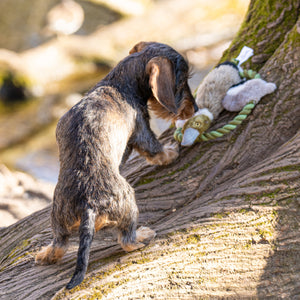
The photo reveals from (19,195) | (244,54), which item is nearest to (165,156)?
(244,54)

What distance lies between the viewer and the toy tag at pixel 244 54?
406 cm

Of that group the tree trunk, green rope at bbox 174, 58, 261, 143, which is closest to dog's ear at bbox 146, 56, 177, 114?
green rope at bbox 174, 58, 261, 143

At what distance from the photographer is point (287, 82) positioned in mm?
3645

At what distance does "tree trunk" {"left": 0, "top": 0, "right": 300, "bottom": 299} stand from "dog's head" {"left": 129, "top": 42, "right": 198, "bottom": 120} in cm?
44

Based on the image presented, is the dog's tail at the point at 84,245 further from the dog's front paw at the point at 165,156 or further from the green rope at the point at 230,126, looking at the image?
the green rope at the point at 230,126

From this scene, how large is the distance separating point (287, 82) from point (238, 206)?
1440 mm

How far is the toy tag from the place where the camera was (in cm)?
406

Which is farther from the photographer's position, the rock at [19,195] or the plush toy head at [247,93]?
the rock at [19,195]

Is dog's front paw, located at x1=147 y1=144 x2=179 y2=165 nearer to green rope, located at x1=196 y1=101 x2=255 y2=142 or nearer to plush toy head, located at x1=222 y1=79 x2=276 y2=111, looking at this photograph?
green rope, located at x1=196 y1=101 x2=255 y2=142

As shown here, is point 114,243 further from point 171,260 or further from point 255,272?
point 255,272

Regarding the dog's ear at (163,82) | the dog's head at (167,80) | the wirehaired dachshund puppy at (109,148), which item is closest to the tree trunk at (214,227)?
the wirehaired dachshund puppy at (109,148)

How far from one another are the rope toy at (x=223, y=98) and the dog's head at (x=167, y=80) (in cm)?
15

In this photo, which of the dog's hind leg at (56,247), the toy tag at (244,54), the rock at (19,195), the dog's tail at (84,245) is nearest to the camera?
the dog's tail at (84,245)

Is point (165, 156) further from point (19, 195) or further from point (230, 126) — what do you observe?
point (19, 195)
